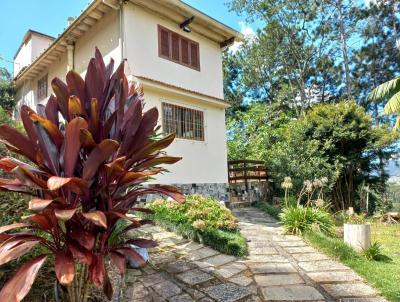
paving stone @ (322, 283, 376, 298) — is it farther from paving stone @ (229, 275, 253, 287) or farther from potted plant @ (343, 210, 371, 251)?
potted plant @ (343, 210, 371, 251)

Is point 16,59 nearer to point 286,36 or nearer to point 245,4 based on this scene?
point 245,4

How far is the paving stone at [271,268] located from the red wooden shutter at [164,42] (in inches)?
268

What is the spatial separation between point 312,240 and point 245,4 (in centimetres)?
1776

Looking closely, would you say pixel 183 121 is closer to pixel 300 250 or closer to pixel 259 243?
pixel 259 243

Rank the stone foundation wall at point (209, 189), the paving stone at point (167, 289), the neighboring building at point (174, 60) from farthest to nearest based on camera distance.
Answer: the stone foundation wall at point (209, 189), the neighboring building at point (174, 60), the paving stone at point (167, 289)

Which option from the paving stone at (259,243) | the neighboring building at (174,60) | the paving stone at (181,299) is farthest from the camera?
the neighboring building at (174,60)

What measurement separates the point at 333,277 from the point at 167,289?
7.39ft

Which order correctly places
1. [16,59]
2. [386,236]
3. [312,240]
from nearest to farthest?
[312,240] → [386,236] → [16,59]

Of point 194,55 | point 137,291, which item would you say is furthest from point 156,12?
point 137,291

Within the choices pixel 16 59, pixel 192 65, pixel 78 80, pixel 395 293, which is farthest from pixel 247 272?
pixel 16 59

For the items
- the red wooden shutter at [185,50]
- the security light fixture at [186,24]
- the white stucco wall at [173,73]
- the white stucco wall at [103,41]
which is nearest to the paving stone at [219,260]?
the white stucco wall at [173,73]

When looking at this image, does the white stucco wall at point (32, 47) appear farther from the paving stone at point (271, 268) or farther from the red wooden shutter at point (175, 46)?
the paving stone at point (271, 268)

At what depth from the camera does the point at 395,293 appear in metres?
3.52

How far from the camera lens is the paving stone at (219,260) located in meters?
4.40
